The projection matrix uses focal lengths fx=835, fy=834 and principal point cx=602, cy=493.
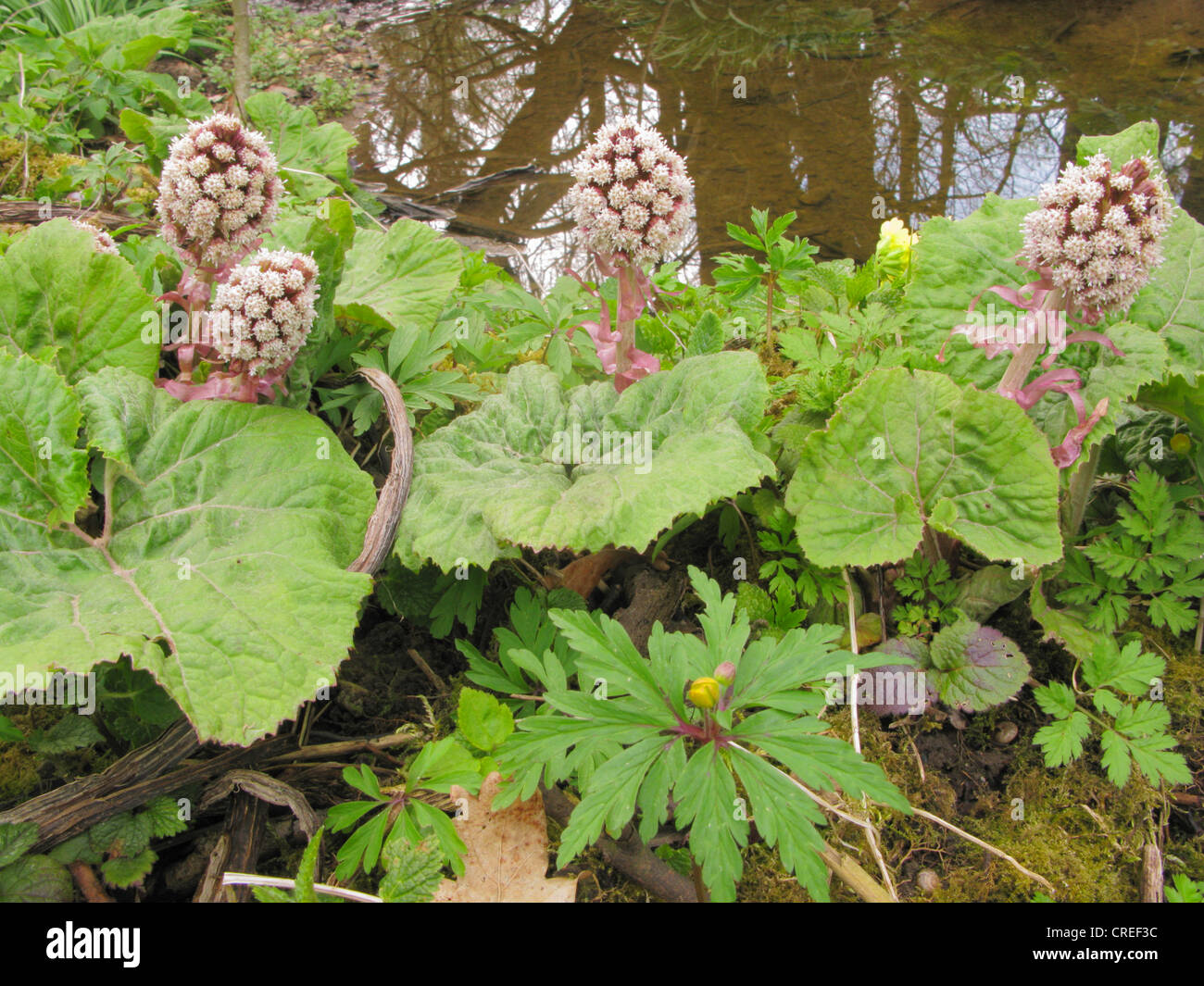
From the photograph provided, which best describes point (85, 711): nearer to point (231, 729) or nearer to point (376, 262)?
point (231, 729)

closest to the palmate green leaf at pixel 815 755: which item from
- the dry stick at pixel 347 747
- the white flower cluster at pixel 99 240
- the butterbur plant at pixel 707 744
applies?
the butterbur plant at pixel 707 744

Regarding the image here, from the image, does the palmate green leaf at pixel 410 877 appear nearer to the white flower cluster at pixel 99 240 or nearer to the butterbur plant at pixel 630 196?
the butterbur plant at pixel 630 196

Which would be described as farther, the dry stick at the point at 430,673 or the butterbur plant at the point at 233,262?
the dry stick at the point at 430,673

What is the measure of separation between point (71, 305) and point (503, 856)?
66.6 inches

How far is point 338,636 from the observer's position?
1707 millimetres

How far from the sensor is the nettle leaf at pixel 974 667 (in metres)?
1.94

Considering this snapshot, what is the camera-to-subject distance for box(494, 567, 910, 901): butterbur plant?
1441mm

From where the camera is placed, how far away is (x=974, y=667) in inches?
77.7

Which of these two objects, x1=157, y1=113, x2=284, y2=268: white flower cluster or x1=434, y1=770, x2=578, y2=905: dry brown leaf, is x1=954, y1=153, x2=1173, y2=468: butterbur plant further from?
x1=157, y1=113, x2=284, y2=268: white flower cluster

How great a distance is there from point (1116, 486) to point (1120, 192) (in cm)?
89

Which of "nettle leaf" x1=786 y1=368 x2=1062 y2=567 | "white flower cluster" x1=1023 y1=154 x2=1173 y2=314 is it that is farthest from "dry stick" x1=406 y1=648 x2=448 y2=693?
"white flower cluster" x1=1023 y1=154 x2=1173 y2=314

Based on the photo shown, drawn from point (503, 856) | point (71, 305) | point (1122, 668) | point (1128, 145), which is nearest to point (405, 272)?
point (71, 305)

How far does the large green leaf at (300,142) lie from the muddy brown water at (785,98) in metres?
1.26

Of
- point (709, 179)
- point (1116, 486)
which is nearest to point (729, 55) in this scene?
point (709, 179)
